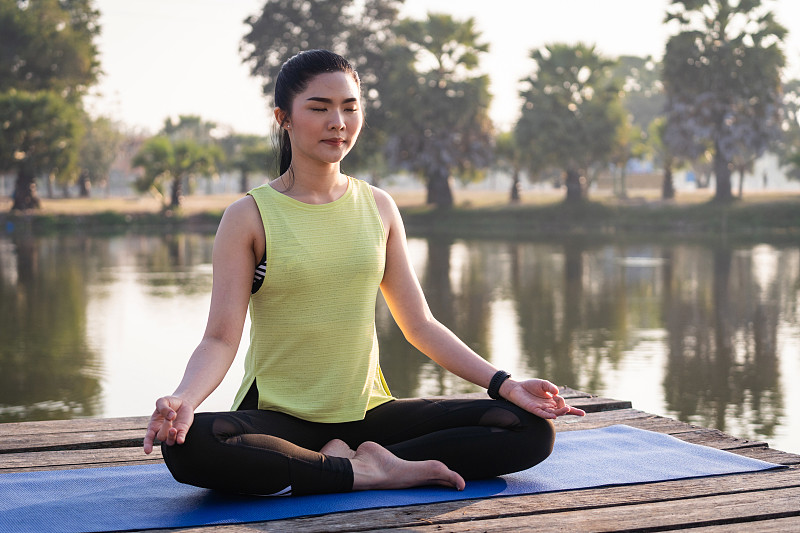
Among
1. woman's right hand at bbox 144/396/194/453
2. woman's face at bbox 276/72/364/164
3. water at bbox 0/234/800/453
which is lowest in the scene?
water at bbox 0/234/800/453

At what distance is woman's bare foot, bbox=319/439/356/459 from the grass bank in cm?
2703

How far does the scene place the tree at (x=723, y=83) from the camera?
32656 millimetres

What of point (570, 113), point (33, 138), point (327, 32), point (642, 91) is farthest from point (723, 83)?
point (642, 91)

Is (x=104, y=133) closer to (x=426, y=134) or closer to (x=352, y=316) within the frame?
A: (x=426, y=134)

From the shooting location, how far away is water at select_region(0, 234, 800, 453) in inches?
286

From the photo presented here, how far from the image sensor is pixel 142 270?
18031mm

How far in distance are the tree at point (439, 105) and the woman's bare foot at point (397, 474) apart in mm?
34573

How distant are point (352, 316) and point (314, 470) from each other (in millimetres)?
433

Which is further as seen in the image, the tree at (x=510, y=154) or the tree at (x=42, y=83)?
the tree at (x=510, y=154)

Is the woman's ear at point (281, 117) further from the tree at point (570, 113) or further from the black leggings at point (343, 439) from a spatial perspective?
the tree at point (570, 113)

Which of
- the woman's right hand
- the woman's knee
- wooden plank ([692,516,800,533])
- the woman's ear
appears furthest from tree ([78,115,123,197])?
wooden plank ([692,516,800,533])

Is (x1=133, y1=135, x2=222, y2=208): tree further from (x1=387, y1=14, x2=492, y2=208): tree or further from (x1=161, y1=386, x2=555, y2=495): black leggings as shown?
(x1=161, y1=386, x2=555, y2=495): black leggings

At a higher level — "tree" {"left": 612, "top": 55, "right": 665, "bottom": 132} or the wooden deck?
"tree" {"left": 612, "top": 55, "right": 665, "bottom": 132}

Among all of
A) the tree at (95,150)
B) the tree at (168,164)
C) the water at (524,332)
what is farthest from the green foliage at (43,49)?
the water at (524,332)
